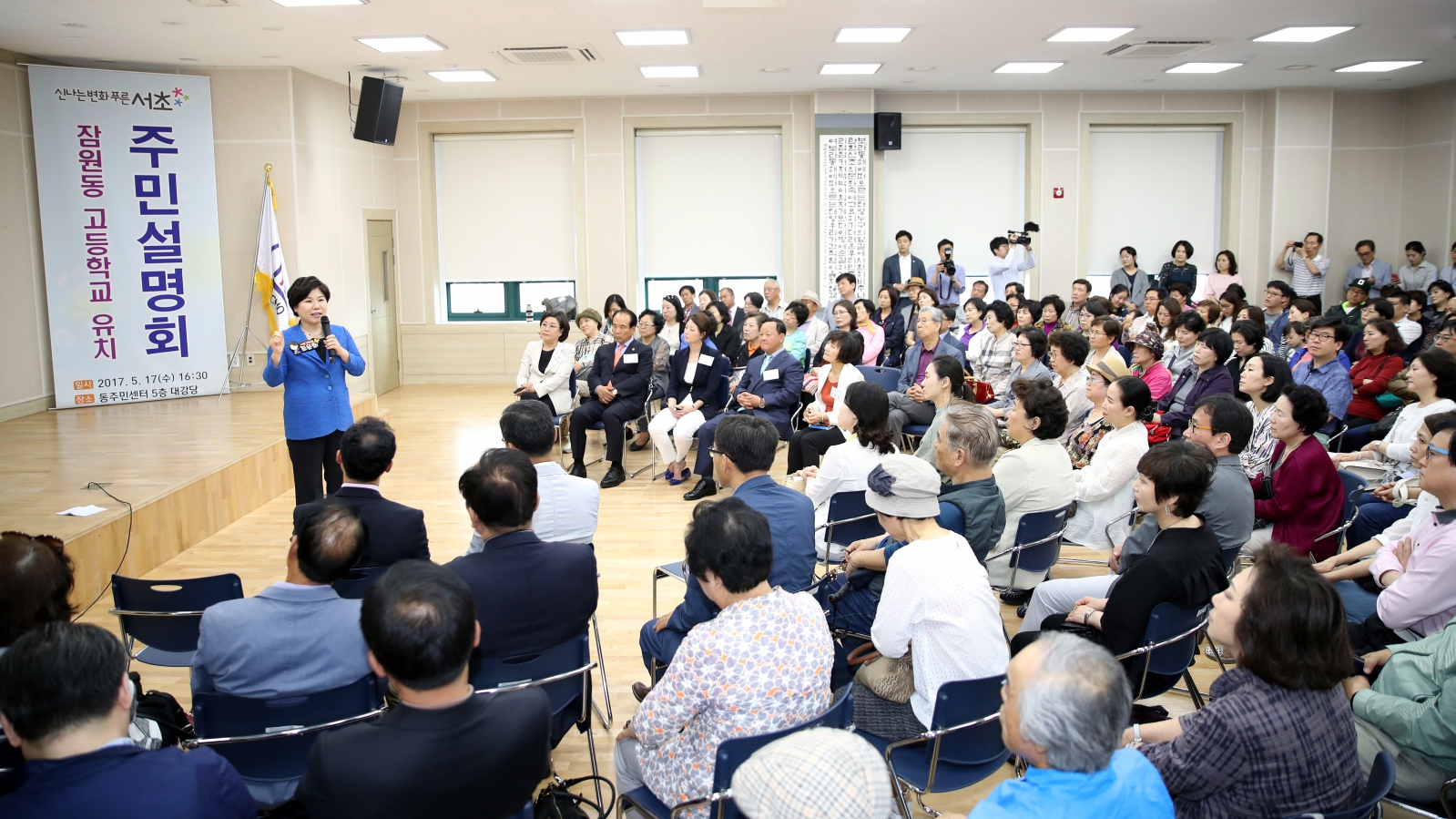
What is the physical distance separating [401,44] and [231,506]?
15.8ft

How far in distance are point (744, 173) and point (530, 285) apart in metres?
3.25

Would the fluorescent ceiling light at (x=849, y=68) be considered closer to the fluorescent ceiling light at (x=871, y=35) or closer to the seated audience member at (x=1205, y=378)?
the fluorescent ceiling light at (x=871, y=35)

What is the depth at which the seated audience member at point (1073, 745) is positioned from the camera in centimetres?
166

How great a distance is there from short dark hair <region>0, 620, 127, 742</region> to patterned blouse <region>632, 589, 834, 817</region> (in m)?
1.11

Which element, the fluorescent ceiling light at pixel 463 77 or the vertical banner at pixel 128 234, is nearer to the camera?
the vertical banner at pixel 128 234

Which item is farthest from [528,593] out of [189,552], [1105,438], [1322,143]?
[1322,143]

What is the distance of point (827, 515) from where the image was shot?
4.22 metres

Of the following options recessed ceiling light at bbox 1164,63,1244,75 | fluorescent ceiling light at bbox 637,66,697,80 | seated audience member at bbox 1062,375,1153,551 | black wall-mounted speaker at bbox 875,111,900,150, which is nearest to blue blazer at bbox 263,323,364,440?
seated audience member at bbox 1062,375,1153,551

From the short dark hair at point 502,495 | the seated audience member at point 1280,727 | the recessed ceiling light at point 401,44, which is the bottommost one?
the seated audience member at point 1280,727

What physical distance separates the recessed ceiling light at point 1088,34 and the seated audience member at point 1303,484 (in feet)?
19.8

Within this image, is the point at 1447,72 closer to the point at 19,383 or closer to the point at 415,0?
the point at 415,0

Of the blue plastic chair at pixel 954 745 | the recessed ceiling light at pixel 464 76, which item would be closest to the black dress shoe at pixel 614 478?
the blue plastic chair at pixel 954 745

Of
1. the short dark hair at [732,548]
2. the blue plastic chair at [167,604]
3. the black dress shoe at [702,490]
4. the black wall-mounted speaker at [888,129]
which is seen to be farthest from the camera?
the black wall-mounted speaker at [888,129]

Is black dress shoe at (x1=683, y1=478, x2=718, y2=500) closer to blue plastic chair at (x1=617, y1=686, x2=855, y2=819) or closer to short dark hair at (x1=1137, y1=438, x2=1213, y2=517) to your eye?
short dark hair at (x1=1137, y1=438, x2=1213, y2=517)
